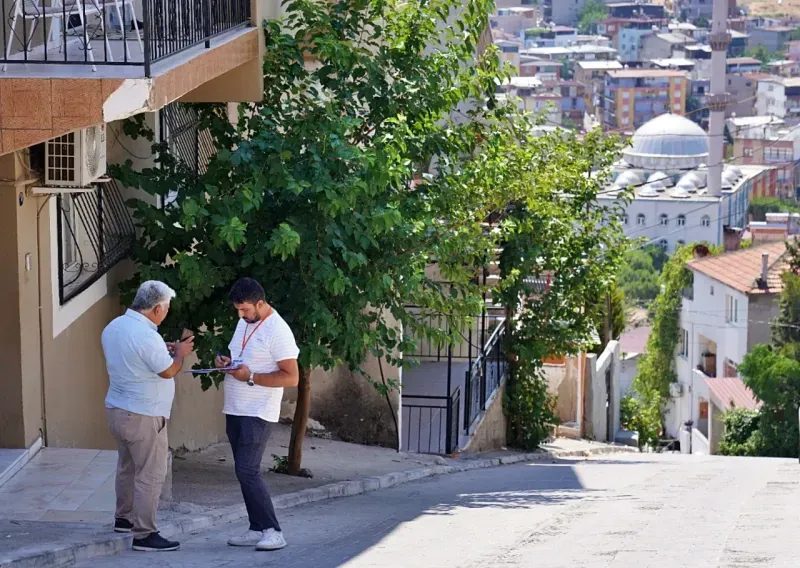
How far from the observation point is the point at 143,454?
744 centimetres

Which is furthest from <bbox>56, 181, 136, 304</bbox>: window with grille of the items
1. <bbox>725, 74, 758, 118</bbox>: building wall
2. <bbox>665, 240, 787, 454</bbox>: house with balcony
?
<bbox>725, 74, 758, 118</bbox>: building wall

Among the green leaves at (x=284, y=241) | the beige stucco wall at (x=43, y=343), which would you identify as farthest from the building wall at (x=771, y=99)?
the green leaves at (x=284, y=241)

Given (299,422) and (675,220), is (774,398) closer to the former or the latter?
(299,422)

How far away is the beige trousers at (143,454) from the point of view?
7398 mm

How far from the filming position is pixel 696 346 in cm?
5550

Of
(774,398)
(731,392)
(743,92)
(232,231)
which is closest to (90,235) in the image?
(232,231)

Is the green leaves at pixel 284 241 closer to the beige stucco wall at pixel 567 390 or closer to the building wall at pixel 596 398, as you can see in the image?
the building wall at pixel 596 398

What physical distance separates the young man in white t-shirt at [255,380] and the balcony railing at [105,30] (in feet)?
4.88

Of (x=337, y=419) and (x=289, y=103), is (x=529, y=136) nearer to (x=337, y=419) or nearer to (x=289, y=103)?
(x=337, y=419)

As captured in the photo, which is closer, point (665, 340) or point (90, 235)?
point (90, 235)

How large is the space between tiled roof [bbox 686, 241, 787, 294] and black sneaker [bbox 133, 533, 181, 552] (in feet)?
140

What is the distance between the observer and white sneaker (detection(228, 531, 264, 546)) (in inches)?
304

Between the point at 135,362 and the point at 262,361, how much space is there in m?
0.70

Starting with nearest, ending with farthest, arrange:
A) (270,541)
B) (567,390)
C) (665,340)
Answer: (270,541), (567,390), (665,340)
